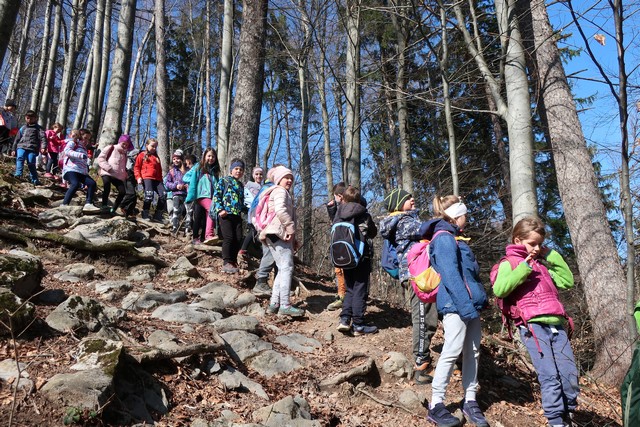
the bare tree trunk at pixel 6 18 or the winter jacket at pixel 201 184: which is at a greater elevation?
the bare tree trunk at pixel 6 18

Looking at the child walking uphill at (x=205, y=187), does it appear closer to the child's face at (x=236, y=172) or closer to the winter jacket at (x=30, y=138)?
the child's face at (x=236, y=172)

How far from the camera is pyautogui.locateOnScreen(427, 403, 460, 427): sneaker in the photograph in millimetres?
3729

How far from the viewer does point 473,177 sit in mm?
15070

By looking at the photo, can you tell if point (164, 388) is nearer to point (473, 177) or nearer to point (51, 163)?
point (51, 163)

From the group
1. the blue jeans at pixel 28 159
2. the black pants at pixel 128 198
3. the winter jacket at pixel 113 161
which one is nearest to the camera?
the winter jacket at pixel 113 161

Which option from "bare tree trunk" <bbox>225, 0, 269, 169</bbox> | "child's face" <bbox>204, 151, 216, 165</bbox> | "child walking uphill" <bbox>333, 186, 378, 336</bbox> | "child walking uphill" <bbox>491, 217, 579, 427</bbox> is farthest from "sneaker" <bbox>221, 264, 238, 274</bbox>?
"child walking uphill" <bbox>491, 217, 579, 427</bbox>

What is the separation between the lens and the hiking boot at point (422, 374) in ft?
15.1

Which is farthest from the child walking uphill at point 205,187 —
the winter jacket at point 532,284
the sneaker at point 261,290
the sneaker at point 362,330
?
the winter jacket at point 532,284

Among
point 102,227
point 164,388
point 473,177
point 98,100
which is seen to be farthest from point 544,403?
point 98,100

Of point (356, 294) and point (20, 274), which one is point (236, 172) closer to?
point (356, 294)

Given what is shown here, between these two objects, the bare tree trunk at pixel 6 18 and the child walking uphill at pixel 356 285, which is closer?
the bare tree trunk at pixel 6 18

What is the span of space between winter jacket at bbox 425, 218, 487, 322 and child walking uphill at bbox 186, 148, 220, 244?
5197mm

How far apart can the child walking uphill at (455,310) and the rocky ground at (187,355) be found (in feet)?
1.17

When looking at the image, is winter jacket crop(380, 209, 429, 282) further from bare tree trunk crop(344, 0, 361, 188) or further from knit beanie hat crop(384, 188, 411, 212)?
bare tree trunk crop(344, 0, 361, 188)
